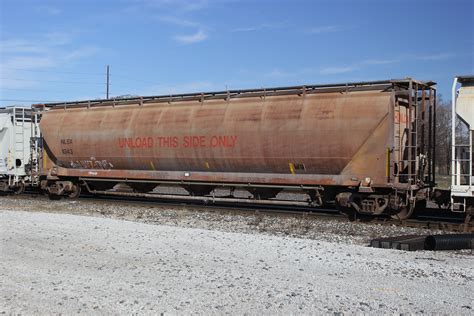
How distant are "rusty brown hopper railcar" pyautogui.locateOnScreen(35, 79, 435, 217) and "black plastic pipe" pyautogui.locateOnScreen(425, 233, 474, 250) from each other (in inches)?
138

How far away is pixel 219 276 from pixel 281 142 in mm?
8053

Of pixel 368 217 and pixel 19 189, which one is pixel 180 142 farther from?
pixel 19 189

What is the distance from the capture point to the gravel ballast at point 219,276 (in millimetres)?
5480

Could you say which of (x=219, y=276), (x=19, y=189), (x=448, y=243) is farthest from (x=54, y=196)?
(x=448, y=243)

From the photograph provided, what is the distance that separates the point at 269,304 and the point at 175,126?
1148 centimetres

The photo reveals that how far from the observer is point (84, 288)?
20.2 feet

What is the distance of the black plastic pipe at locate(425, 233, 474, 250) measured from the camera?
9.33m

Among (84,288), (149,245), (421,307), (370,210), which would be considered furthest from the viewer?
(370,210)

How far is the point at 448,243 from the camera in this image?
9398 mm

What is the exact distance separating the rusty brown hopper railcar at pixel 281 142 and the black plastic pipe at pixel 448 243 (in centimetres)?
350

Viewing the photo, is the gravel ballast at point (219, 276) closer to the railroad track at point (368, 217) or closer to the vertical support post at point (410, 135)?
the railroad track at point (368, 217)

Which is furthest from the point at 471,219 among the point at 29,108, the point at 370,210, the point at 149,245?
the point at 29,108

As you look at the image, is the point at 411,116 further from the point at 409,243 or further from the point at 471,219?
the point at 409,243

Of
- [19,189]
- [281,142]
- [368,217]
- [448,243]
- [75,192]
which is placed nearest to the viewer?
[448,243]
